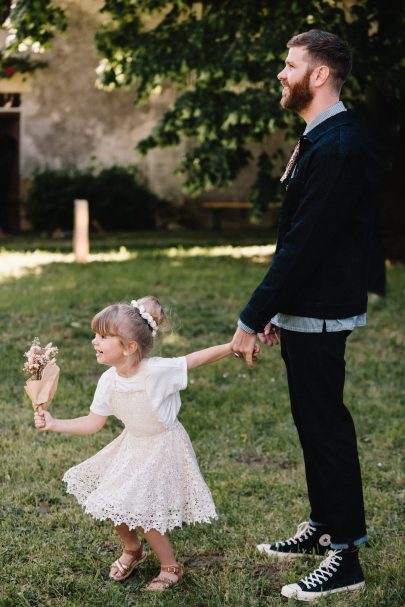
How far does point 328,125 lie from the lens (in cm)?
327

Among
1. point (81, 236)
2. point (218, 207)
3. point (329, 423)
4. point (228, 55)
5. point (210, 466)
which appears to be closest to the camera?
point (329, 423)

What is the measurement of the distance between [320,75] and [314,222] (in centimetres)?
55

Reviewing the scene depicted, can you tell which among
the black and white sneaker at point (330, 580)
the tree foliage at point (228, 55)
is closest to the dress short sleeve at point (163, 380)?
the black and white sneaker at point (330, 580)

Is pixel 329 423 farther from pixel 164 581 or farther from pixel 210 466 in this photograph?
pixel 210 466

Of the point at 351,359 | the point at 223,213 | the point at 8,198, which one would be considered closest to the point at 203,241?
the point at 223,213

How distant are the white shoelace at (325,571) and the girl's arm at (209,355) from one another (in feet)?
2.95

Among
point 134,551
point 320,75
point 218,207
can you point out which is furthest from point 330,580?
point 218,207

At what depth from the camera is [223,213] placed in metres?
20.0

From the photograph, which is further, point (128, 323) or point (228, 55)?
point (228, 55)

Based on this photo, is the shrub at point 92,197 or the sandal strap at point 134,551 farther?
→ the shrub at point 92,197

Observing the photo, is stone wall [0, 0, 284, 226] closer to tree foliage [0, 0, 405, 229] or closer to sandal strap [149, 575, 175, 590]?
tree foliage [0, 0, 405, 229]

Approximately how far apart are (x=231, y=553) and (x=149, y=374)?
38.4 inches

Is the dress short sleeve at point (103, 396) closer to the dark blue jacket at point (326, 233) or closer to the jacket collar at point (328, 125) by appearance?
the dark blue jacket at point (326, 233)

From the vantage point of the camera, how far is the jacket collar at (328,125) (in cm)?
325
